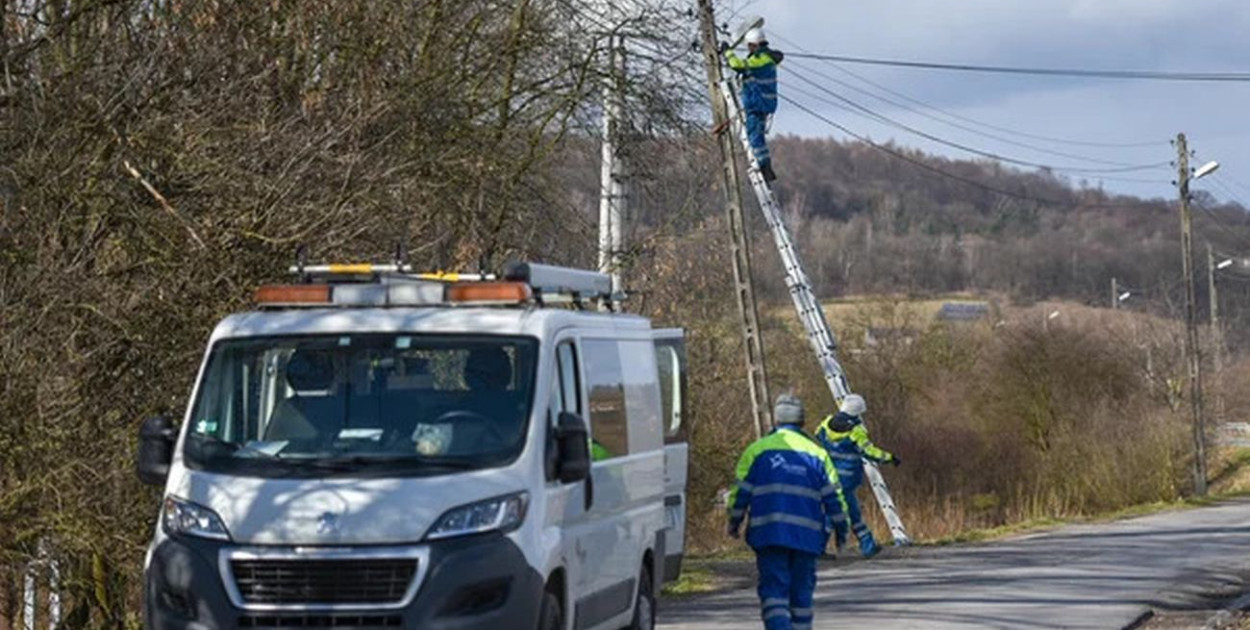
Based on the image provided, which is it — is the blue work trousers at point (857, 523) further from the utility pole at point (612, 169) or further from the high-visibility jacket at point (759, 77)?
the high-visibility jacket at point (759, 77)

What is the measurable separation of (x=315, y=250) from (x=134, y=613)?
317 cm

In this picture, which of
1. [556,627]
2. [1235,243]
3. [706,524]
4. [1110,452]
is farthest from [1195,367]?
[1235,243]

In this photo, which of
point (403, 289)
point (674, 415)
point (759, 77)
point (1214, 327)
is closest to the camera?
point (403, 289)

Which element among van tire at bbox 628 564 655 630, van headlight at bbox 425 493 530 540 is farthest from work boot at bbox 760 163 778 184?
van headlight at bbox 425 493 530 540

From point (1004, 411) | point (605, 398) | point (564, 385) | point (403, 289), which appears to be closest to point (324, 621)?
point (564, 385)

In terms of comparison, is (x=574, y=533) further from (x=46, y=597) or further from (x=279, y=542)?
(x=46, y=597)

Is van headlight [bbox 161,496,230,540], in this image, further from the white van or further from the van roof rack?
the van roof rack

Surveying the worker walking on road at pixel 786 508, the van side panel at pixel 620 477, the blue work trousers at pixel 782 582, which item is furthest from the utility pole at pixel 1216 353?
the van side panel at pixel 620 477

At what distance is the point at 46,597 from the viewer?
14789 mm

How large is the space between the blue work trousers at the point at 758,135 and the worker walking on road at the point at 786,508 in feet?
44.2

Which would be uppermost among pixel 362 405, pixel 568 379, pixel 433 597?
pixel 568 379

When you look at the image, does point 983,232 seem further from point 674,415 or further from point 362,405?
point 362,405

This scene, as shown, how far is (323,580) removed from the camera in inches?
406

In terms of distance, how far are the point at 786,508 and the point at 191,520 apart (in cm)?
387
